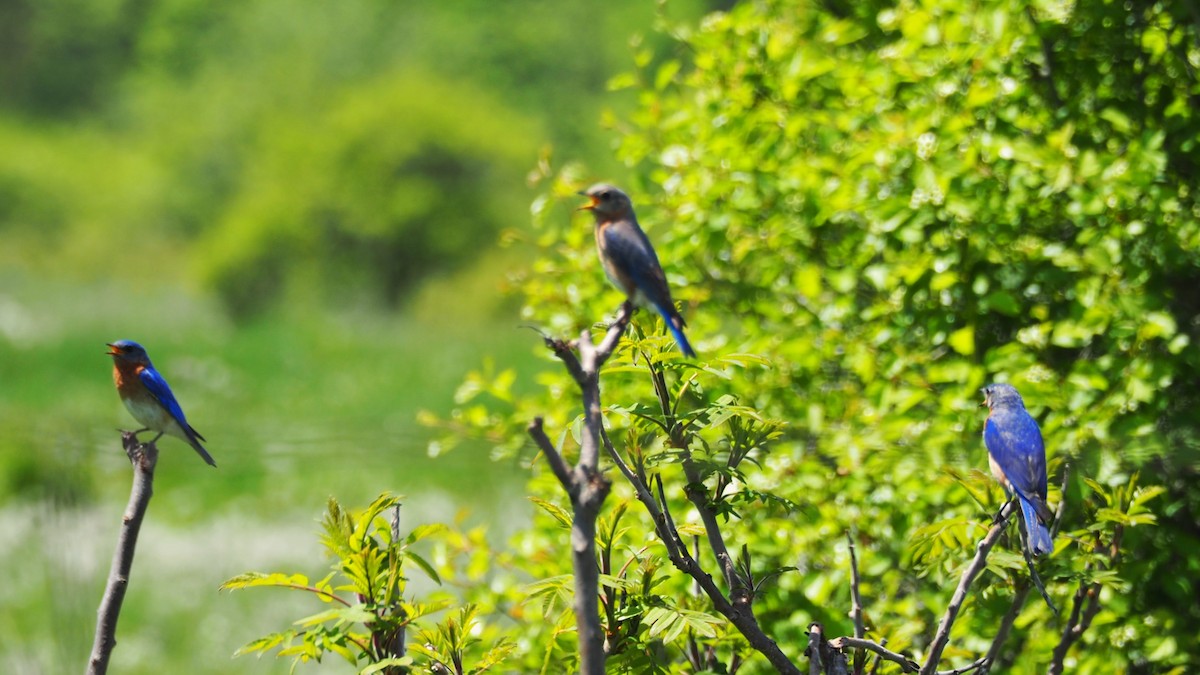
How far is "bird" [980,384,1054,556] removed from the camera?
1.93 m

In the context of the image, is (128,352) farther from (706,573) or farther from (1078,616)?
(1078,616)

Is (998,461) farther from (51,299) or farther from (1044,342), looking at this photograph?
(51,299)

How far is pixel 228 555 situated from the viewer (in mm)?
8867

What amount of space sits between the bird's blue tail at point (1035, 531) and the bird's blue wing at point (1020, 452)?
0.07 feet

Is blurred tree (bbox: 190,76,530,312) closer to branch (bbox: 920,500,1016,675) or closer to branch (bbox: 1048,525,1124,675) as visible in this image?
branch (bbox: 1048,525,1124,675)

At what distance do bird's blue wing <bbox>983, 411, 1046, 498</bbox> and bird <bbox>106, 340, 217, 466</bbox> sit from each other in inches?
64.8

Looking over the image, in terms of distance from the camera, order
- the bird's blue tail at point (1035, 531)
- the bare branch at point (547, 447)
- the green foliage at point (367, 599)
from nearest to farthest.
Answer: the bare branch at point (547, 447) < the green foliage at point (367, 599) < the bird's blue tail at point (1035, 531)

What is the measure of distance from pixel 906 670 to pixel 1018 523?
31 cm

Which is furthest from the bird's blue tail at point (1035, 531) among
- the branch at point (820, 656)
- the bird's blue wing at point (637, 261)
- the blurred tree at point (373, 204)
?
the blurred tree at point (373, 204)

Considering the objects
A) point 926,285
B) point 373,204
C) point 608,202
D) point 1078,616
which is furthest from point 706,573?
point 373,204

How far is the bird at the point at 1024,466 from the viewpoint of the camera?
1.93 metres

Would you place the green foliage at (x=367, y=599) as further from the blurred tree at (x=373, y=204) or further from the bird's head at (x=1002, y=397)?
the blurred tree at (x=373, y=204)

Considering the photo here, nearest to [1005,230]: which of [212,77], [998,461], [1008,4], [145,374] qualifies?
[1008,4]

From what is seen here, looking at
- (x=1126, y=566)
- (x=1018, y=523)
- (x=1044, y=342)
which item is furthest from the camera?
(x=1044, y=342)
